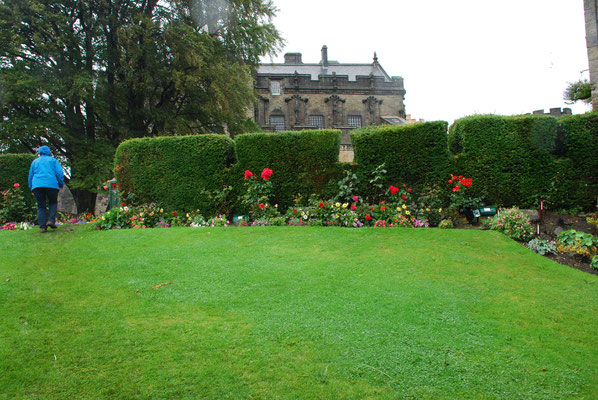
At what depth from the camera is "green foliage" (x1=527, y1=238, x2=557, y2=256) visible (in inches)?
282

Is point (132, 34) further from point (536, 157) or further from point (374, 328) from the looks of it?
point (374, 328)

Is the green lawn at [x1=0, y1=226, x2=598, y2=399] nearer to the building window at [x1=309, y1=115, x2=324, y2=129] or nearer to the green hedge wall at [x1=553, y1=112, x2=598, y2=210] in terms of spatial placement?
the green hedge wall at [x1=553, y1=112, x2=598, y2=210]

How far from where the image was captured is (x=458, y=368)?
3.27 meters

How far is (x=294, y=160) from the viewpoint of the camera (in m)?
10.1

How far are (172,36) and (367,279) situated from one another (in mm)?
15325

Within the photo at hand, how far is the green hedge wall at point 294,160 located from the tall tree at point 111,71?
7.95 m

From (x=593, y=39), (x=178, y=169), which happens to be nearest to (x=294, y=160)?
(x=178, y=169)

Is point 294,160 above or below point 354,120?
below

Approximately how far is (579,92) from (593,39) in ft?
12.8

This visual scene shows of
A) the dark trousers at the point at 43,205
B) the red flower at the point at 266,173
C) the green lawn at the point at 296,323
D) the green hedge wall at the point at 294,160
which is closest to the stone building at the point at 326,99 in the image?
the green hedge wall at the point at 294,160

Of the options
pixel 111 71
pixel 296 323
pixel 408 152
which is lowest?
pixel 296 323

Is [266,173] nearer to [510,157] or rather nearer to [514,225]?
[514,225]

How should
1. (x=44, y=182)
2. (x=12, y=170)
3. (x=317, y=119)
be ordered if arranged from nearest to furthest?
(x=44, y=182)
(x=12, y=170)
(x=317, y=119)

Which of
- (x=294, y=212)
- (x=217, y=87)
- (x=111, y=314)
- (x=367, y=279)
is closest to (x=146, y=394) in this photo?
(x=111, y=314)
